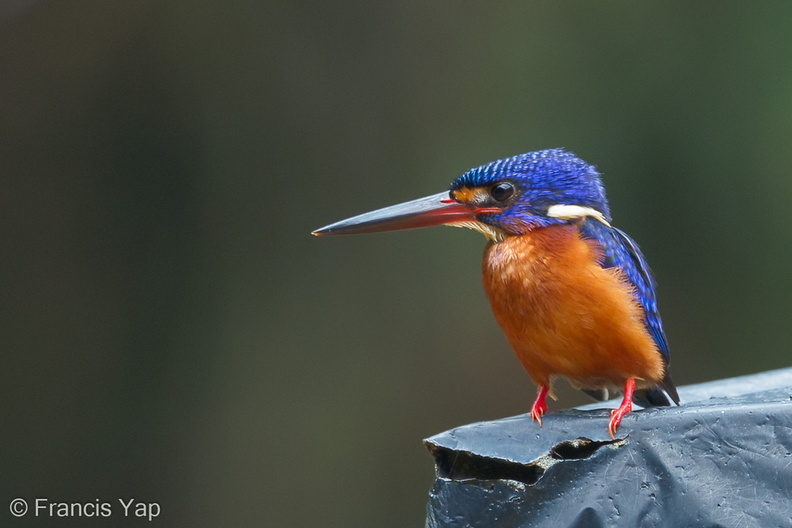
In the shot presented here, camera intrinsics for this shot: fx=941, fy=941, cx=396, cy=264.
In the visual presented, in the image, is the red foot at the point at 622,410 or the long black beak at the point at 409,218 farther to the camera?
the long black beak at the point at 409,218

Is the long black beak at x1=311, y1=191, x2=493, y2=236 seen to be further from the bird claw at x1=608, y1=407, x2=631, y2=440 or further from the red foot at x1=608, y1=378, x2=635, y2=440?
the bird claw at x1=608, y1=407, x2=631, y2=440

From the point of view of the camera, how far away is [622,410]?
68.2 inches

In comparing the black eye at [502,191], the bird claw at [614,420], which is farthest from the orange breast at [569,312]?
the bird claw at [614,420]

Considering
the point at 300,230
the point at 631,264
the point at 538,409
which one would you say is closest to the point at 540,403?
the point at 538,409

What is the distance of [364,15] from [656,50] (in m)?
1.48

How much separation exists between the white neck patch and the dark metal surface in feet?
2.26

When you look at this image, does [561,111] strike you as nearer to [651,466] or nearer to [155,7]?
[155,7]

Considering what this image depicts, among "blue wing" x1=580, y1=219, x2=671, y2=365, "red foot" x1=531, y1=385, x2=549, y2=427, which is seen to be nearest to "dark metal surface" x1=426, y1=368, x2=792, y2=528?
"red foot" x1=531, y1=385, x2=549, y2=427

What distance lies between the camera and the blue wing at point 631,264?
2.13 m

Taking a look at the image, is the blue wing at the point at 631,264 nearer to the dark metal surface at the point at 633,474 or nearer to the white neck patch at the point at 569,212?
the white neck patch at the point at 569,212

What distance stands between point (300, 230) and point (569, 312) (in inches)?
114

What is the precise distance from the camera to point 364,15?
16.0ft

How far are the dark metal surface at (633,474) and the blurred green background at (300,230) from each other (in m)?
3.11

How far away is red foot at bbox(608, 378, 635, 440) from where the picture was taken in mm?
1597
